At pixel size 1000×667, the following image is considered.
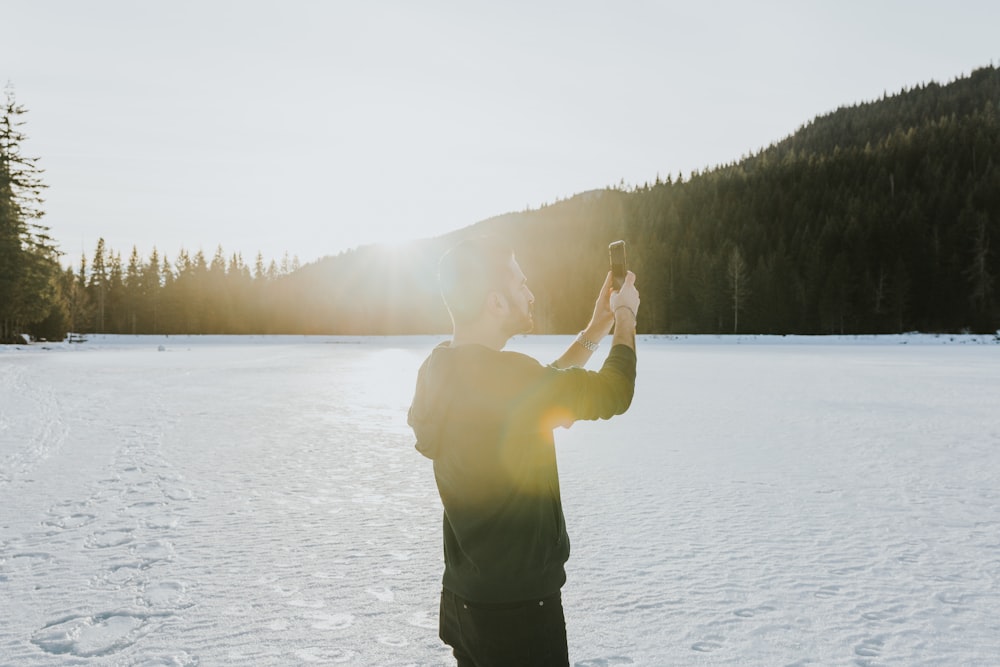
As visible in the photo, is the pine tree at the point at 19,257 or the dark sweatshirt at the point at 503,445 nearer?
the dark sweatshirt at the point at 503,445

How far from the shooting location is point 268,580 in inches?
169

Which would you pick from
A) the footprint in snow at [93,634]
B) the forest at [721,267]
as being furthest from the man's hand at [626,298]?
the forest at [721,267]

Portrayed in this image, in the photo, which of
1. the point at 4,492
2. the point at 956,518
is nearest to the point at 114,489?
the point at 4,492

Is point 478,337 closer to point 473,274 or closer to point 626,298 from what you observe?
point 473,274

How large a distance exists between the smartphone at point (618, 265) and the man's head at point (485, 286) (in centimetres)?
34

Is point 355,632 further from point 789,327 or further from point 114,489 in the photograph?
point 789,327

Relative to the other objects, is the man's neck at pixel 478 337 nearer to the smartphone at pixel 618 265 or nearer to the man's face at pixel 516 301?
the man's face at pixel 516 301

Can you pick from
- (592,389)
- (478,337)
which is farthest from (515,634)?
(478,337)

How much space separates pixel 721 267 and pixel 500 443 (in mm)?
84546

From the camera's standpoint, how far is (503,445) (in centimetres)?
172

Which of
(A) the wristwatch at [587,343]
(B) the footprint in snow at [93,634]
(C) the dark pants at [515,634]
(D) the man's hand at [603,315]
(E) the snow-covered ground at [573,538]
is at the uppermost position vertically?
(D) the man's hand at [603,315]

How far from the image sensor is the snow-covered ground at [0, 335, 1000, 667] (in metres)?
3.45

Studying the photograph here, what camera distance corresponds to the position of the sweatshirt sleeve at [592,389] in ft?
5.56

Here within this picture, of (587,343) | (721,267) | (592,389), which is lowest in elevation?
(592,389)
